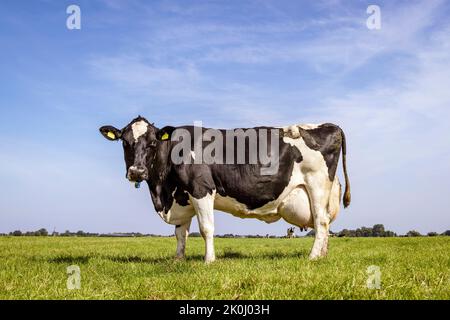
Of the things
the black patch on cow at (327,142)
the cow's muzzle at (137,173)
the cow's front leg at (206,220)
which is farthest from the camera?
the black patch on cow at (327,142)

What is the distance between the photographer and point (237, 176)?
1094 cm

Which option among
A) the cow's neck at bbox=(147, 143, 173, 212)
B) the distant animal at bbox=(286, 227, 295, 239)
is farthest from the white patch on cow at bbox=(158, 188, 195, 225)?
the distant animal at bbox=(286, 227, 295, 239)

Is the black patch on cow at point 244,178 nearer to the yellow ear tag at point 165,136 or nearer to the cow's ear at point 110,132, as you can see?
the yellow ear tag at point 165,136

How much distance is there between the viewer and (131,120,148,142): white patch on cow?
1095 cm

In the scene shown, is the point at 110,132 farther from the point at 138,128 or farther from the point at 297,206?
the point at 297,206

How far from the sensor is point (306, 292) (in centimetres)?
586

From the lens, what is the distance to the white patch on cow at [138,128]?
1095 centimetres

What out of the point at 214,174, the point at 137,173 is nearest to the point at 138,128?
the point at 137,173

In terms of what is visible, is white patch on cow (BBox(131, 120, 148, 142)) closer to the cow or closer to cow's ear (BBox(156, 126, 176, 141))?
the cow

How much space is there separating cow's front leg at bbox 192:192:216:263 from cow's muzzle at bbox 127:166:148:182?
129 cm

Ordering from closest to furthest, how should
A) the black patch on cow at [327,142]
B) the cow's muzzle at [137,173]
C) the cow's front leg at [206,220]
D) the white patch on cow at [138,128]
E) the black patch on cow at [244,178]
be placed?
the cow's front leg at [206,220]
the cow's muzzle at [137,173]
the black patch on cow at [244,178]
the white patch on cow at [138,128]
the black patch on cow at [327,142]

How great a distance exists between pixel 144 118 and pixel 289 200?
4035mm

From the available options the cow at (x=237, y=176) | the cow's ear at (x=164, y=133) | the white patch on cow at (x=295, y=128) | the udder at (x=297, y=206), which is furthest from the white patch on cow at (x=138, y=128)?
the udder at (x=297, y=206)
